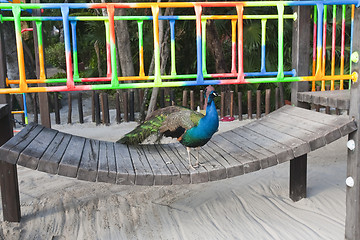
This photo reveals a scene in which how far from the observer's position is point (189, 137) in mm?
2980

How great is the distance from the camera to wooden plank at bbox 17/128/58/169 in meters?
2.44

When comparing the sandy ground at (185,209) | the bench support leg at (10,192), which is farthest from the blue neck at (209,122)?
the bench support leg at (10,192)

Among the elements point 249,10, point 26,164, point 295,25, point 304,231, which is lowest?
point 304,231

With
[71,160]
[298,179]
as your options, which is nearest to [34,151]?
[71,160]

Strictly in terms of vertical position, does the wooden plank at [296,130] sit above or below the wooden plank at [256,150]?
above

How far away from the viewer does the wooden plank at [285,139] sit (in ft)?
9.56

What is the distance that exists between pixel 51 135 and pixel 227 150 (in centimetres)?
147

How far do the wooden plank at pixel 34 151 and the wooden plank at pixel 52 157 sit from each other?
0.03m

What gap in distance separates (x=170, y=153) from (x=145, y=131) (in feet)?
0.99

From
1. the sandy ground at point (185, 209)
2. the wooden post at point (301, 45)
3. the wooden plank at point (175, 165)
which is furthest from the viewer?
the wooden post at point (301, 45)

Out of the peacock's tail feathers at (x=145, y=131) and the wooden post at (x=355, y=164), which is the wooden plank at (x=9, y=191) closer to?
the peacock's tail feathers at (x=145, y=131)

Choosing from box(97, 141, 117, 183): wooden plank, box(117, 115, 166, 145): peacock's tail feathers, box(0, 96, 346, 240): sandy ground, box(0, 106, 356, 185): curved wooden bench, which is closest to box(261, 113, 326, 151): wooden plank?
box(0, 106, 356, 185): curved wooden bench

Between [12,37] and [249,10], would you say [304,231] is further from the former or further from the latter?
[12,37]

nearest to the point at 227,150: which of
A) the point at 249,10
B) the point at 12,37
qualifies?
the point at 249,10
